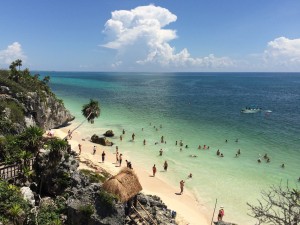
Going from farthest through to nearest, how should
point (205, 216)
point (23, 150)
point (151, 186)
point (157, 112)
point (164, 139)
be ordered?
point (157, 112), point (164, 139), point (151, 186), point (205, 216), point (23, 150)

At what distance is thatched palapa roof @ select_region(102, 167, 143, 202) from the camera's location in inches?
738

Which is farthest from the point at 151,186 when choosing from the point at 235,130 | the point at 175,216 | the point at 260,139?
the point at 235,130

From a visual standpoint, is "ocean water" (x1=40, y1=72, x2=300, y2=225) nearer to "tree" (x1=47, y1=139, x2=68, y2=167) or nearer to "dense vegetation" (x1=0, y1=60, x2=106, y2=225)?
"dense vegetation" (x1=0, y1=60, x2=106, y2=225)

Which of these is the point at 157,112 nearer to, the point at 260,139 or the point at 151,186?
the point at 260,139

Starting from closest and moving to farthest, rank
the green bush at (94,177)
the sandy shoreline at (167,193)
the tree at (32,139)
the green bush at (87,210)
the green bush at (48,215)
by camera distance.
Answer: the green bush at (87,210)
the green bush at (48,215)
the tree at (32,139)
the green bush at (94,177)
the sandy shoreline at (167,193)

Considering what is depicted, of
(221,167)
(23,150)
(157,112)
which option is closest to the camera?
(23,150)

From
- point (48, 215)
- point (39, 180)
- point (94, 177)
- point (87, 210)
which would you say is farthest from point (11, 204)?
point (94, 177)

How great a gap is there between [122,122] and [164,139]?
51.1 ft

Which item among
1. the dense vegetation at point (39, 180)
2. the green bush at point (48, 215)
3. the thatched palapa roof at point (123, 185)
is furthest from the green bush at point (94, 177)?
the thatched palapa roof at point (123, 185)

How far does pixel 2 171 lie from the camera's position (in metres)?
22.6

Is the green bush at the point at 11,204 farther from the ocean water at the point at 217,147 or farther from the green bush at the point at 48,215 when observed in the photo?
the ocean water at the point at 217,147

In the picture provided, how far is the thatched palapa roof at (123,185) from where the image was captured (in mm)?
18750

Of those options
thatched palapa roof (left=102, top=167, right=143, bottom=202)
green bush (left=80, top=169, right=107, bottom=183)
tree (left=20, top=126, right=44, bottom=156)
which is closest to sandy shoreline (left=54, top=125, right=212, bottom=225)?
green bush (left=80, top=169, right=107, bottom=183)

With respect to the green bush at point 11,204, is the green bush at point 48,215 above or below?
below
